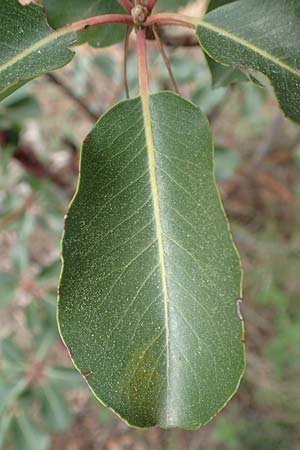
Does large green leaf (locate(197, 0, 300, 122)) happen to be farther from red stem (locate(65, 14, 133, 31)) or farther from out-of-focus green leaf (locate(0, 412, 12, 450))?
out-of-focus green leaf (locate(0, 412, 12, 450))

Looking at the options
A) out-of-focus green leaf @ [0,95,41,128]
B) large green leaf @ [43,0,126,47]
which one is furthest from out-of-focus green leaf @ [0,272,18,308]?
large green leaf @ [43,0,126,47]

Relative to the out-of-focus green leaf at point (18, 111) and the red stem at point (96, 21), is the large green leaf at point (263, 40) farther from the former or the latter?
the out-of-focus green leaf at point (18, 111)

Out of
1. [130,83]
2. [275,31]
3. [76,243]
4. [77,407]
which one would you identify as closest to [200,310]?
[76,243]

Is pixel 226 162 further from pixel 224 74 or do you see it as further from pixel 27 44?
pixel 27 44

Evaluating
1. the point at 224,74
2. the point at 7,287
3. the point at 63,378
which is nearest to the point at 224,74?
the point at 224,74

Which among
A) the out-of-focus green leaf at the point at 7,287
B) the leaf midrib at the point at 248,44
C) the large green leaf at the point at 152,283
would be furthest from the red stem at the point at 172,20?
the out-of-focus green leaf at the point at 7,287
